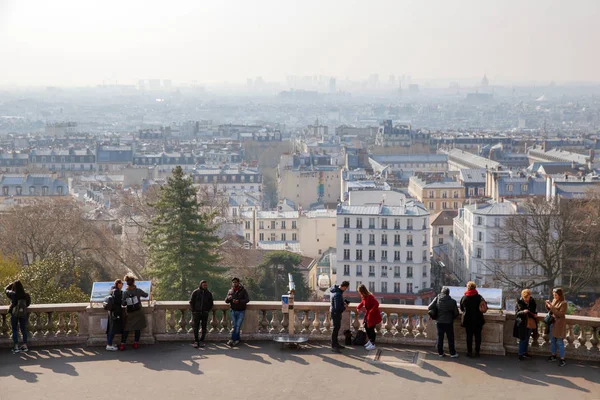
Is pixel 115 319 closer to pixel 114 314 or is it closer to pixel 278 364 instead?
pixel 114 314

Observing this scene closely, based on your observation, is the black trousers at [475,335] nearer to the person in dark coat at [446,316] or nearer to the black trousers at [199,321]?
the person in dark coat at [446,316]

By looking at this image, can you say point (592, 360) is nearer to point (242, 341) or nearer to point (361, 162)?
point (242, 341)

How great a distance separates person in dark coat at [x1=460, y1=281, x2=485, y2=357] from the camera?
13.7 meters

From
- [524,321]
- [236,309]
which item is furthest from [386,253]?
[524,321]

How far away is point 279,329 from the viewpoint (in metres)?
14.8

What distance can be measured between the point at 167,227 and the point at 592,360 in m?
23.7

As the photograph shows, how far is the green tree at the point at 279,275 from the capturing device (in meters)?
45.0

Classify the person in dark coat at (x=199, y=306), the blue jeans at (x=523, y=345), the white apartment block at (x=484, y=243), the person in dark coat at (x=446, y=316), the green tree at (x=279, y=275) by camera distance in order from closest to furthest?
the blue jeans at (x=523, y=345) → the person in dark coat at (x=446, y=316) → the person in dark coat at (x=199, y=306) → the green tree at (x=279, y=275) → the white apartment block at (x=484, y=243)

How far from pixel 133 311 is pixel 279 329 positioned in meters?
2.06

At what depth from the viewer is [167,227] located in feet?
117

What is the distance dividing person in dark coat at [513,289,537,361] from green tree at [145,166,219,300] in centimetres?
1980

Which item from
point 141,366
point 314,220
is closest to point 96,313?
point 141,366

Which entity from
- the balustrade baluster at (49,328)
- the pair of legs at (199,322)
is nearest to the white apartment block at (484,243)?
the pair of legs at (199,322)

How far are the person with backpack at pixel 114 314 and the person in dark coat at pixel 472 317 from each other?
4502 millimetres
